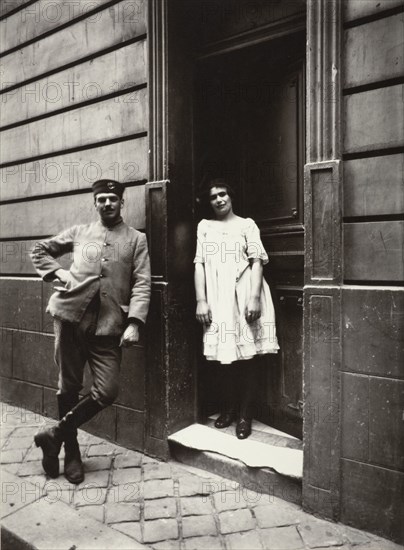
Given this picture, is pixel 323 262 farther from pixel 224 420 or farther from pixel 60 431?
pixel 60 431

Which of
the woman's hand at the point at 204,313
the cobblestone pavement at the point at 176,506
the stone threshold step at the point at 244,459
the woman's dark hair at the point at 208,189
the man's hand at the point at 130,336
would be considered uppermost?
the woman's dark hair at the point at 208,189

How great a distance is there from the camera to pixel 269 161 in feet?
13.5

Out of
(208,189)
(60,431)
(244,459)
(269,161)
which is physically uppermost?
(269,161)

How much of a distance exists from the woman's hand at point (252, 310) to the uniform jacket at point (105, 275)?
0.83 m

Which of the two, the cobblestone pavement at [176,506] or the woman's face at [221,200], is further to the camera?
the woman's face at [221,200]

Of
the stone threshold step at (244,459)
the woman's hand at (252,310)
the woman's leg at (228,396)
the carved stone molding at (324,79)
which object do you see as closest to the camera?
the carved stone molding at (324,79)

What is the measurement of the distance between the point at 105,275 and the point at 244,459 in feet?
5.90

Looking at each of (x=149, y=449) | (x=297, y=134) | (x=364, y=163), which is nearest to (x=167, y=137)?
(x=297, y=134)

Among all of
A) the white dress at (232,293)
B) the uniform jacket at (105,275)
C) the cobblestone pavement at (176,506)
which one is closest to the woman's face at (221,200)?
the white dress at (232,293)

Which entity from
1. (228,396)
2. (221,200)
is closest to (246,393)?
(228,396)

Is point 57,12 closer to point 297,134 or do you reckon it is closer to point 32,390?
point 297,134

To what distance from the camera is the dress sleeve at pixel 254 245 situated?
3.78 m

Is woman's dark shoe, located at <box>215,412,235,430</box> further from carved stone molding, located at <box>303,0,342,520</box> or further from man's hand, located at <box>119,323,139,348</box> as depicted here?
man's hand, located at <box>119,323,139,348</box>

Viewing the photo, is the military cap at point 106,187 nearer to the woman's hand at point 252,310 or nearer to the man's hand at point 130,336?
the man's hand at point 130,336
